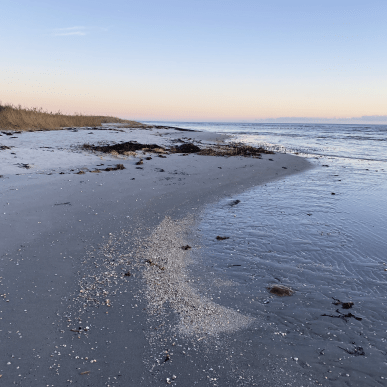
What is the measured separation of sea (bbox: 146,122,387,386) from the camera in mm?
2775

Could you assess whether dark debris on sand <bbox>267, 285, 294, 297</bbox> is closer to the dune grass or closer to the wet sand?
the wet sand


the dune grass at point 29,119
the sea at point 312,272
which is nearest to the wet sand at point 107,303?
the sea at point 312,272

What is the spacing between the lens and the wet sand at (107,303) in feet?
8.07

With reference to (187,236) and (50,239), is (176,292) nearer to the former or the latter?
(187,236)

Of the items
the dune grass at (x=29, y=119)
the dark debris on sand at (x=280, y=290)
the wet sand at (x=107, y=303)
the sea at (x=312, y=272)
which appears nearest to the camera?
the wet sand at (x=107, y=303)

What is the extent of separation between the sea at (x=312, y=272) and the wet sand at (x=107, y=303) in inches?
15.0

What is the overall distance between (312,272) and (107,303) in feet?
10.4

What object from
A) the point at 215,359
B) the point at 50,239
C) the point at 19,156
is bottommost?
the point at 215,359

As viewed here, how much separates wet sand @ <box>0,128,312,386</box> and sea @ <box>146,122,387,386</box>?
15.0 inches

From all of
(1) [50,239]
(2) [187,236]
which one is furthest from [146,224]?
(1) [50,239]

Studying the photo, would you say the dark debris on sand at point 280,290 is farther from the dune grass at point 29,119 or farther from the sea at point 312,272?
the dune grass at point 29,119

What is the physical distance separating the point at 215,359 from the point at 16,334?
2099 millimetres

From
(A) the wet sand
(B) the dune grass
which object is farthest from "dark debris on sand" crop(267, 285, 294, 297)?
(B) the dune grass

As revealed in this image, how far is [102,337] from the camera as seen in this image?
2.80 meters
